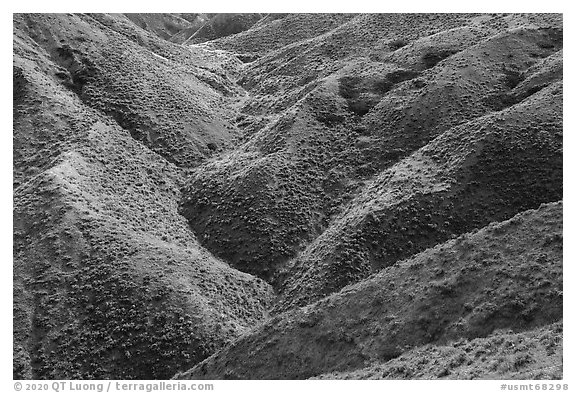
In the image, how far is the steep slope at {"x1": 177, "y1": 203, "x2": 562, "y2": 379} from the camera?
36.3 m

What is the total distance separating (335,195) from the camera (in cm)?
6034

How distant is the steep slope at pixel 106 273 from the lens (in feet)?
142

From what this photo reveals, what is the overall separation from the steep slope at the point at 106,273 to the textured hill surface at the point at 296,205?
164 mm

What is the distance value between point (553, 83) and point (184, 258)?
42605 millimetres

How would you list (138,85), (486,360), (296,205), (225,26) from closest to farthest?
1. (486,360)
2. (296,205)
3. (138,85)
4. (225,26)

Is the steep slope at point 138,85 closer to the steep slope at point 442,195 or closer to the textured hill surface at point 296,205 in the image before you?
the textured hill surface at point 296,205

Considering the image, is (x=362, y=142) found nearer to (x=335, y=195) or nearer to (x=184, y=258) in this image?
(x=335, y=195)

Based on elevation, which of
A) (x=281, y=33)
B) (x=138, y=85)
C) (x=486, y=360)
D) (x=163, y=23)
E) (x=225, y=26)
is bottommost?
(x=486, y=360)

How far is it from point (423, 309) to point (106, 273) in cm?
2379

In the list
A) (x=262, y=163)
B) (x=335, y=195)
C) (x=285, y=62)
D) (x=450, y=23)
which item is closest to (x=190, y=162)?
(x=262, y=163)

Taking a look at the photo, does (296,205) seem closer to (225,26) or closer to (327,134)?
(327,134)

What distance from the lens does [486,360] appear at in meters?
31.1

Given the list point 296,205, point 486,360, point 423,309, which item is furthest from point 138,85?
point 486,360

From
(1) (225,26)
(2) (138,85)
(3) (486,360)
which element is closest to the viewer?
(3) (486,360)
